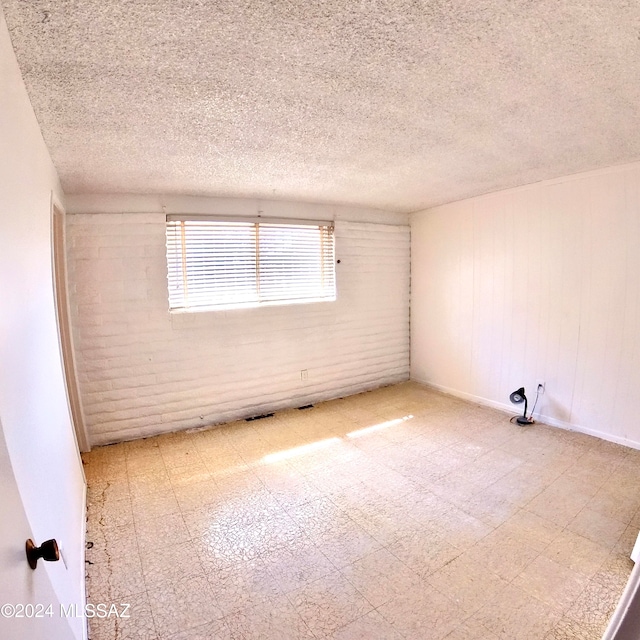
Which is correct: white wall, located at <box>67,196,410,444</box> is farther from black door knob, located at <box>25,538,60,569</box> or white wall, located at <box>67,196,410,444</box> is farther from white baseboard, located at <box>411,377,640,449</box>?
black door knob, located at <box>25,538,60,569</box>

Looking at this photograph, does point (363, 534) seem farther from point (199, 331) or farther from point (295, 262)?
point (295, 262)

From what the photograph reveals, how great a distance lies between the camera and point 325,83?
138 centimetres

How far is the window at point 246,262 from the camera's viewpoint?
3.17 m

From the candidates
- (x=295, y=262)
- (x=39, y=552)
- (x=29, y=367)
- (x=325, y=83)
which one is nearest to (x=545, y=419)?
(x=295, y=262)

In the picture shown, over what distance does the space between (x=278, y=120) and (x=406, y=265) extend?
3.12m

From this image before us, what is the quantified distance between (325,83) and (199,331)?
248cm

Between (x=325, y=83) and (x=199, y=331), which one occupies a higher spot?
(x=325, y=83)

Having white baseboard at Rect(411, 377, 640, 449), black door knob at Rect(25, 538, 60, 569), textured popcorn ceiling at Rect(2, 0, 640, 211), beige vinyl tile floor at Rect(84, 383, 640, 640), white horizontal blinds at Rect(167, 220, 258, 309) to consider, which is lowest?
beige vinyl tile floor at Rect(84, 383, 640, 640)

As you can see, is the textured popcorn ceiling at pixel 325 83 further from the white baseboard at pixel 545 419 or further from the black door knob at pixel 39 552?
the white baseboard at pixel 545 419

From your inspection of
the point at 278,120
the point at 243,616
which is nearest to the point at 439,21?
the point at 278,120

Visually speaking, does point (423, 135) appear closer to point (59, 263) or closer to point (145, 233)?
point (145, 233)

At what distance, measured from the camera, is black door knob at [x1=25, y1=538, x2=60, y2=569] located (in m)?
0.80

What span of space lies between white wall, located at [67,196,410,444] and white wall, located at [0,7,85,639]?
117 centimetres

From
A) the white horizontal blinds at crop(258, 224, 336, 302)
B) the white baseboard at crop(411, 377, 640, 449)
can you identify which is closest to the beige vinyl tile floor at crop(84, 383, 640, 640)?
the white baseboard at crop(411, 377, 640, 449)
